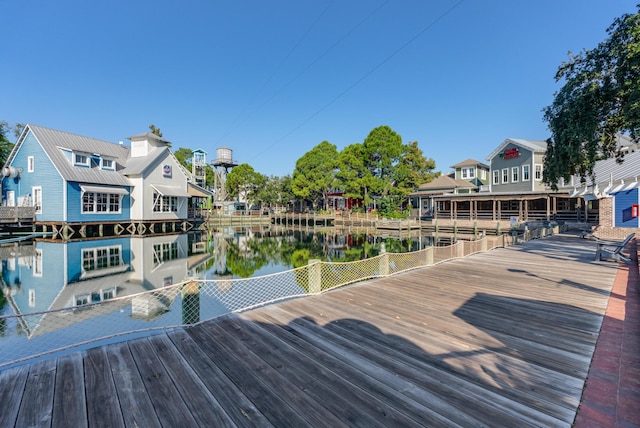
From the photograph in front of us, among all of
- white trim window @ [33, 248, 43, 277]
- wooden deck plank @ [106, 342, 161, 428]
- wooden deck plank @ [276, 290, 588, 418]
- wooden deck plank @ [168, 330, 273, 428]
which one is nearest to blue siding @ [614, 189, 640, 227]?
wooden deck plank @ [276, 290, 588, 418]

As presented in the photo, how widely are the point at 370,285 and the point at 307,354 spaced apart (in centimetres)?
380

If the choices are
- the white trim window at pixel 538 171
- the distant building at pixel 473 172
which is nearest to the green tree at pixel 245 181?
the distant building at pixel 473 172

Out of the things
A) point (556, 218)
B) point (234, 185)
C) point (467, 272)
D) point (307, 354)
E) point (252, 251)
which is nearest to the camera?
point (307, 354)

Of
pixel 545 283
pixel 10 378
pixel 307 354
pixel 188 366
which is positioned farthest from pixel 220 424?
pixel 545 283

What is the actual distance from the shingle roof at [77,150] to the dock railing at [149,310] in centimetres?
1695

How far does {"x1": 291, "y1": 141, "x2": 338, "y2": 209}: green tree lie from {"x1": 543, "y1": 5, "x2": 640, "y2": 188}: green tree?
32.1m

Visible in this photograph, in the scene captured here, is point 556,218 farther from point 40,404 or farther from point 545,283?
point 40,404

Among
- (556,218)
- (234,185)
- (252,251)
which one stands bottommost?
(252,251)

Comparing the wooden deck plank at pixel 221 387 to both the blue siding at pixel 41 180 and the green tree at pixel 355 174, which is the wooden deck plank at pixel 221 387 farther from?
the green tree at pixel 355 174

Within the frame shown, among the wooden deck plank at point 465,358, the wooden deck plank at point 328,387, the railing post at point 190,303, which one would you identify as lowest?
the wooden deck plank at point 465,358

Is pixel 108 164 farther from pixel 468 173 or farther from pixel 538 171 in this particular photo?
pixel 538 171

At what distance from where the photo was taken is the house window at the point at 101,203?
2494 centimetres

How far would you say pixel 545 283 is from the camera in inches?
293

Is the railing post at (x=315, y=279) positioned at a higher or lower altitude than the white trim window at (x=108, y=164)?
lower
